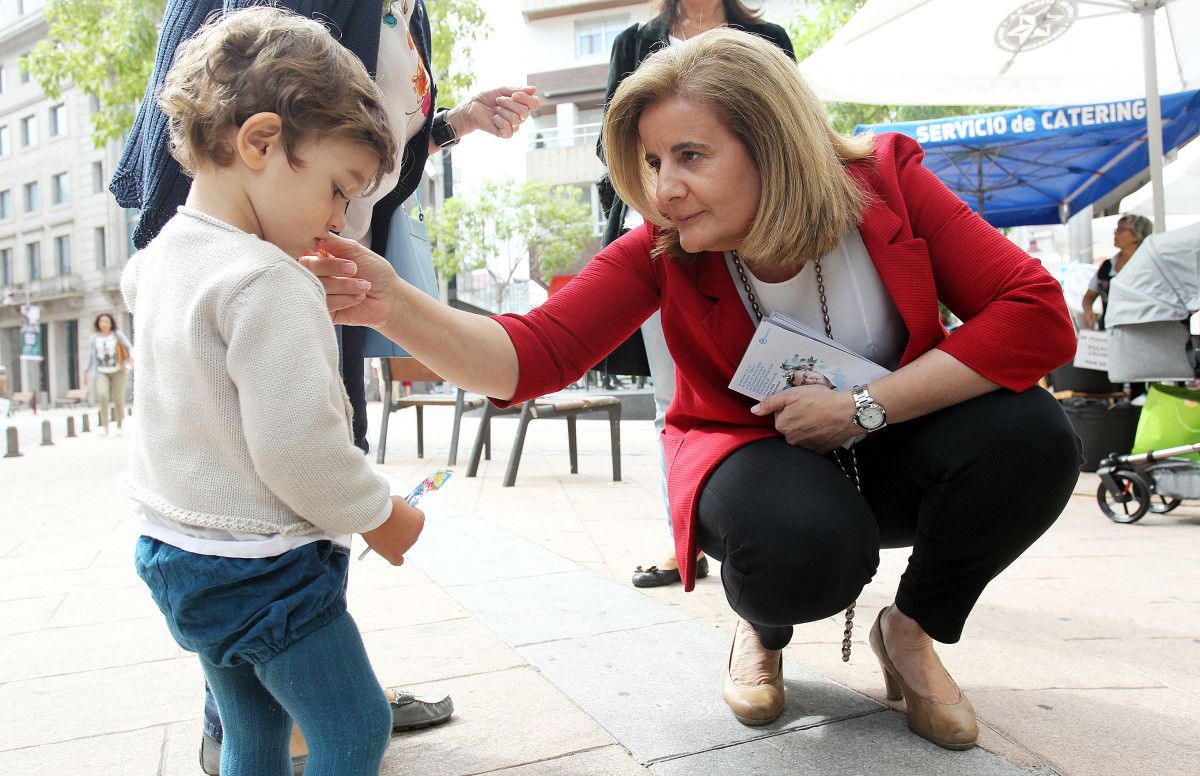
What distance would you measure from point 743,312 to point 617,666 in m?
0.86

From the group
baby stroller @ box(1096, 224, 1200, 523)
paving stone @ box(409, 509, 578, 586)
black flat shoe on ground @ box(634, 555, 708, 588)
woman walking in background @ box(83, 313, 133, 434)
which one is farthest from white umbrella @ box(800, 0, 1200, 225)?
woman walking in background @ box(83, 313, 133, 434)

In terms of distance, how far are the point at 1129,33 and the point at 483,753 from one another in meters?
6.72

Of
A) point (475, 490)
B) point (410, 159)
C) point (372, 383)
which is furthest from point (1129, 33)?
point (372, 383)

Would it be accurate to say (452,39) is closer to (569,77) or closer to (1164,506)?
(1164,506)

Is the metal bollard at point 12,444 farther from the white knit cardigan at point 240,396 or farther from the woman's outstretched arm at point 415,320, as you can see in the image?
the white knit cardigan at point 240,396

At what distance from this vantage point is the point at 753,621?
1787 mm

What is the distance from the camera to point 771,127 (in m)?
1.72

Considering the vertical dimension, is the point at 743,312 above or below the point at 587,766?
above

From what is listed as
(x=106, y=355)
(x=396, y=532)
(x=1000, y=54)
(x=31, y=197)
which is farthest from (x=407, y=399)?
(x=31, y=197)

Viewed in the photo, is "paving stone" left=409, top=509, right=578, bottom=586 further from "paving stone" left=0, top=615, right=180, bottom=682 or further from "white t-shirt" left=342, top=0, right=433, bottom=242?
"white t-shirt" left=342, top=0, right=433, bottom=242

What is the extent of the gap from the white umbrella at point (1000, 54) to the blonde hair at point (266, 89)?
5.03m

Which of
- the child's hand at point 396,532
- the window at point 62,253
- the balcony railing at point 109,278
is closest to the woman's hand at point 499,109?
the child's hand at point 396,532

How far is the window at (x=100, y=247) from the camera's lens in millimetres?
38000

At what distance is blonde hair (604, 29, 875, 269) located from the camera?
5.65 ft
